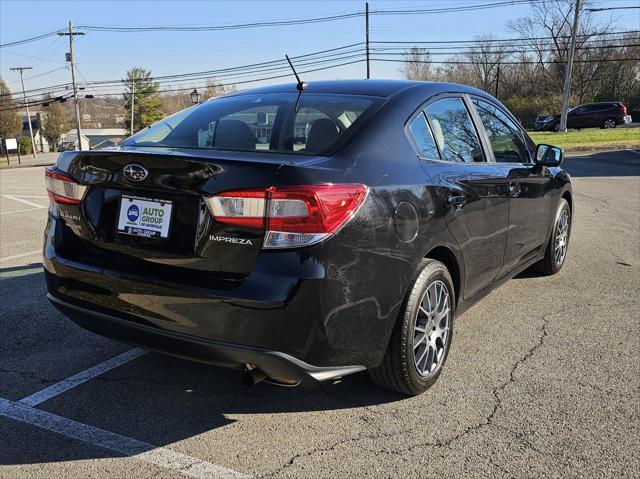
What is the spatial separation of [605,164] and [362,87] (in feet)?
57.2

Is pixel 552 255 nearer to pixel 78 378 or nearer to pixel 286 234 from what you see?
pixel 286 234

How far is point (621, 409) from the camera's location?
9.86ft

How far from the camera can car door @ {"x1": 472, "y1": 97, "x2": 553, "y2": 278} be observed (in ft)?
13.4

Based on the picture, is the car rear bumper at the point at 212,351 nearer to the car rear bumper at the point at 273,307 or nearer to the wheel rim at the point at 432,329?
the car rear bumper at the point at 273,307

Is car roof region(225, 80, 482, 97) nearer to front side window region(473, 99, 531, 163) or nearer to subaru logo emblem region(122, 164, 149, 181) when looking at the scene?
front side window region(473, 99, 531, 163)

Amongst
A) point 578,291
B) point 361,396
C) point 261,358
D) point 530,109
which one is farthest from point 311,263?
point 530,109

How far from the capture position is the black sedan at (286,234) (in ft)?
7.98

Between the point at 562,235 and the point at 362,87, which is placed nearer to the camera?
the point at 362,87

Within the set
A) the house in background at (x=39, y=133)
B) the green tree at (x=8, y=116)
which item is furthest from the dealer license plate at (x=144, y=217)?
the house in background at (x=39, y=133)

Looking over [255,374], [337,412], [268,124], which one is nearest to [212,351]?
[255,374]

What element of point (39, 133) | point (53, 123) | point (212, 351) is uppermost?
point (53, 123)

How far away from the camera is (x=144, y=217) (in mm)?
2658

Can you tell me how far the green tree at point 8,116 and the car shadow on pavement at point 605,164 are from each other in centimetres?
7248

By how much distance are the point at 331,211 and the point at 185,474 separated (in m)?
1.27
